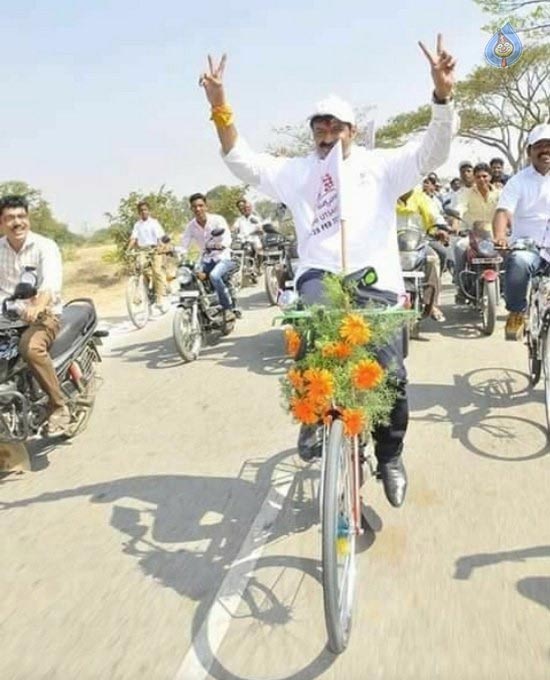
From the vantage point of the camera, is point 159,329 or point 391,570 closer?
point 391,570

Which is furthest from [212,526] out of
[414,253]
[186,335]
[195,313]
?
[414,253]

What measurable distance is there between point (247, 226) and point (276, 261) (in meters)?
2.85

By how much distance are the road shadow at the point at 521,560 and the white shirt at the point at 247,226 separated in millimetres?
12093

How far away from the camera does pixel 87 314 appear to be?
19.1 ft

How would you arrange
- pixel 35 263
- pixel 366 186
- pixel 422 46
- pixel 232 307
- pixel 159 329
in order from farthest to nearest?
pixel 159 329 → pixel 232 307 → pixel 35 263 → pixel 366 186 → pixel 422 46

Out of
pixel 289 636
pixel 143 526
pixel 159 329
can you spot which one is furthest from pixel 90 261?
pixel 289 636

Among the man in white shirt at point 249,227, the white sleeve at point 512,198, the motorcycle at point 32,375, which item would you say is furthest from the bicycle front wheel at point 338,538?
the man in white shirt at point 249,227

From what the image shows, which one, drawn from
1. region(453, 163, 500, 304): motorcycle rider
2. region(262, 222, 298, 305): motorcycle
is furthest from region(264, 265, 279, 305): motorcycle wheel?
region(453, 163, 500, 304): motorcycle rider

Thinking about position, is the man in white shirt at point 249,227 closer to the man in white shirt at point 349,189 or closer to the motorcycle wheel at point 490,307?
the motorcycle wheel at point 490,307

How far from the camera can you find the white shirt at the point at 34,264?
5043 millimetres

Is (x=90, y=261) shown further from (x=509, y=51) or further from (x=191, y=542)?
(x=191, y=542)

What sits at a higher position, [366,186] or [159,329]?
[366,186]

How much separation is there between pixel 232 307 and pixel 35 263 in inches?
163

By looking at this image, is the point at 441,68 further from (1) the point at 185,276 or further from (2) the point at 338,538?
(1) the point at 185,276
